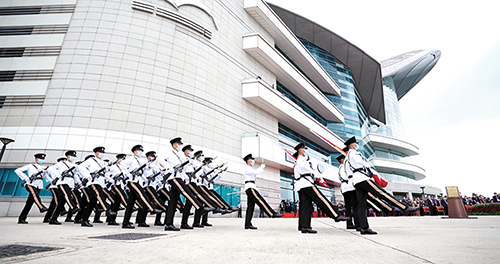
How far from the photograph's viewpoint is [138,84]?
1728 cm

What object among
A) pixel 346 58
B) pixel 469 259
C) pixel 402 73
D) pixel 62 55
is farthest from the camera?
pixel 402 73

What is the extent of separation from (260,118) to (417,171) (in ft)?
155

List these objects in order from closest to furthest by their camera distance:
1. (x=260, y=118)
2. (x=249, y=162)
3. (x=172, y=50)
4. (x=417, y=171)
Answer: (x=249, y=162)
(x=172, y=50)
(x=260, y=118)
(x=417, y=171)

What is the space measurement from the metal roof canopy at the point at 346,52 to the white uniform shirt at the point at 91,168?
34.9 meters

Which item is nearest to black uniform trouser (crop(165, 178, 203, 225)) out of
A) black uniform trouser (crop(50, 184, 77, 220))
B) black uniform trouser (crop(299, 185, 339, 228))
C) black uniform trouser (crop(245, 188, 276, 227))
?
black uniform trouser (crop(245, 188, 276, 227))

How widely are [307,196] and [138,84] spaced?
15.4 m

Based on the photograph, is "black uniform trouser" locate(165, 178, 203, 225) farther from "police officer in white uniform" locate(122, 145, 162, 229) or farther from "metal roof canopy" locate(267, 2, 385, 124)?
"metal roof canopy" locate(267, 2, 385, 124)

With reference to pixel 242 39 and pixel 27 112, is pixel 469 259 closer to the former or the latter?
pixel 27 112

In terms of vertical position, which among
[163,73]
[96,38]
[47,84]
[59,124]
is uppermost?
[96,38]

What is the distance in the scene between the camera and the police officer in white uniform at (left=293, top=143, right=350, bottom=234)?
553 cm

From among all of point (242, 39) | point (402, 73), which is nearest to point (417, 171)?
point (402, 73)

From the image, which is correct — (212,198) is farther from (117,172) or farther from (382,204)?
(382,204)

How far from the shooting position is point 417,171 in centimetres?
5459

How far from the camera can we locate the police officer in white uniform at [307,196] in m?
5.53
